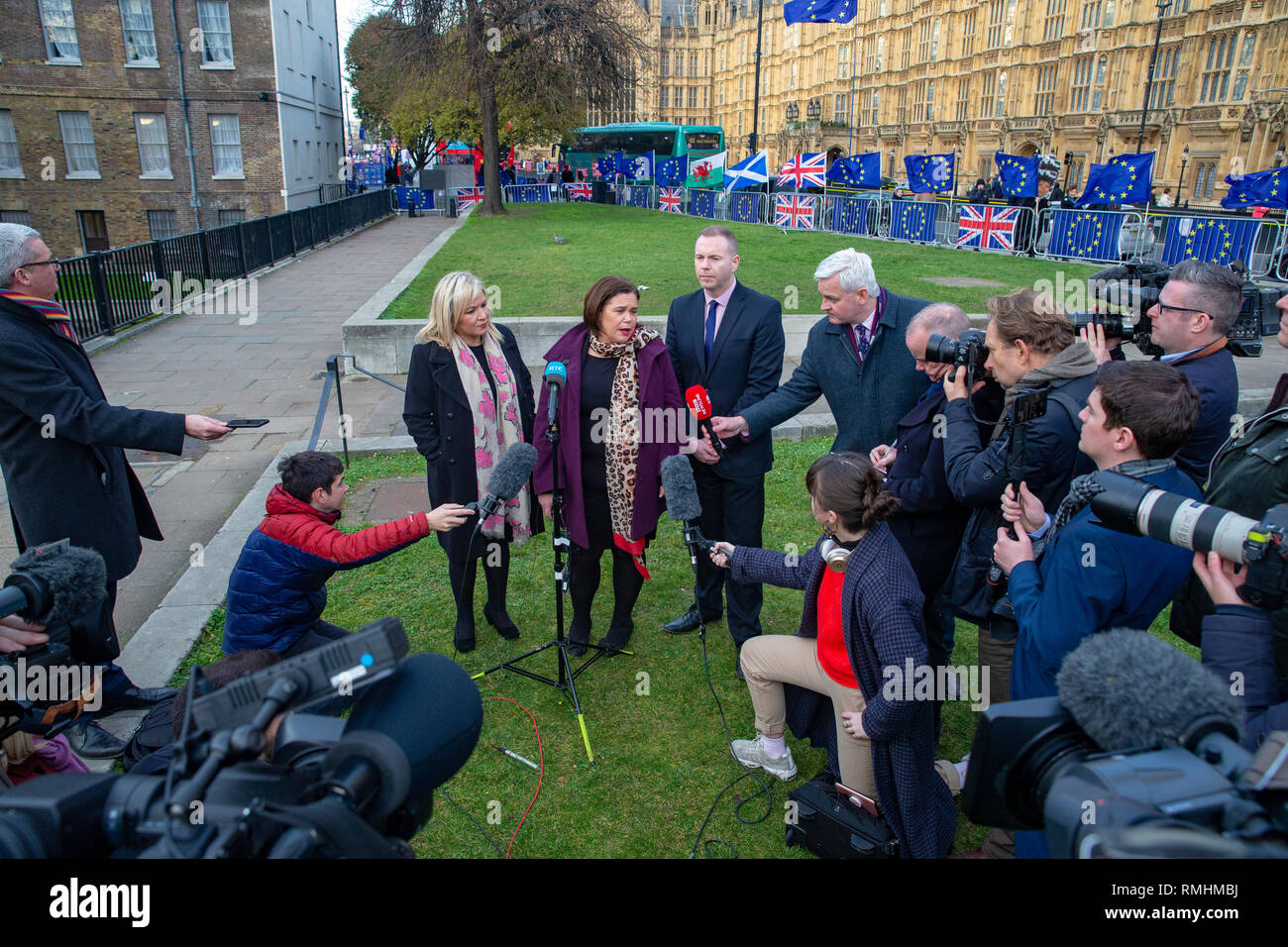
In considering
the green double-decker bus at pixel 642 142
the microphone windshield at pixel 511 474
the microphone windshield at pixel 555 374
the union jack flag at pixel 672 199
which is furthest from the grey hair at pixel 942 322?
the green double-decker bus at pixel 642 142

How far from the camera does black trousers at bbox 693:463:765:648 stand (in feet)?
14.0

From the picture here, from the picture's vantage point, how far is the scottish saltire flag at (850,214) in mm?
22984

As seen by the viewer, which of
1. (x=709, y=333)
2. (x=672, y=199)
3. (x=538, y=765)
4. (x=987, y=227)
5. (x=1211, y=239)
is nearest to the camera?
(x=538, y=765)

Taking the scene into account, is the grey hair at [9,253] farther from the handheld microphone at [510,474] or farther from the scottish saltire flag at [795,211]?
the scottish saltire flag at [795,211]

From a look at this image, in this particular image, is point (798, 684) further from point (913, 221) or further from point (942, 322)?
point (913, 221)

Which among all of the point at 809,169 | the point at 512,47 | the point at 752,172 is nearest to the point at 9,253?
the point at 752,172

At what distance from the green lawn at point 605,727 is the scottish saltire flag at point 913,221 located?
60.0 ft

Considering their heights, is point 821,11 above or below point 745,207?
above

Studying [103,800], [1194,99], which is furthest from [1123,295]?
[1194,99]

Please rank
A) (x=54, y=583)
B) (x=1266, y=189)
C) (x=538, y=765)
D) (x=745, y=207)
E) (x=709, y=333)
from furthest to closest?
(x=745, y=207) < (x=1266, y=189) < (x=709, y=333) < (x=538, y=765) < (x=54, y=583)

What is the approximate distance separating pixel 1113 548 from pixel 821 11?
31.5 metres

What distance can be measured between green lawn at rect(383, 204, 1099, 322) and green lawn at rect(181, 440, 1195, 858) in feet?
18.4

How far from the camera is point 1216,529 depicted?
1.82 meters

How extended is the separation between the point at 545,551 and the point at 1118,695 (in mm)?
4568
